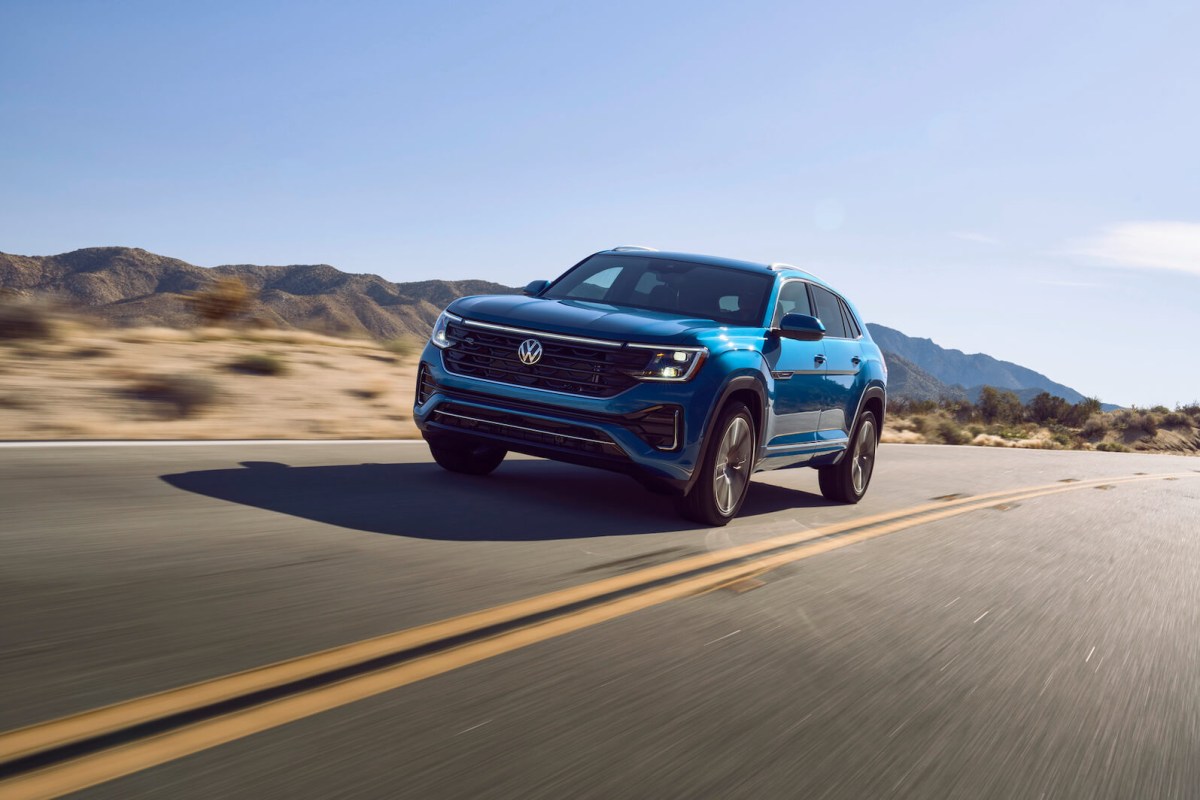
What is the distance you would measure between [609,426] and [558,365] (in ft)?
1.66

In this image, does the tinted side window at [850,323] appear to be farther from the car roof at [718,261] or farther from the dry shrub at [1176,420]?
the dry shrub at [1176,420]

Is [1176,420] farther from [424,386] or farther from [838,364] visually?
[424,386]

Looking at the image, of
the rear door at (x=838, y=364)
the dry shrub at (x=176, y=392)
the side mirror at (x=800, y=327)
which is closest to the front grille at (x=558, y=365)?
the side mirror at (x=800, y=327)

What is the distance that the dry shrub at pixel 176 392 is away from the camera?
10.7m

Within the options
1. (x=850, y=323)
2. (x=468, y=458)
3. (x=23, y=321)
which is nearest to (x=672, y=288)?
(x=468, y=458)

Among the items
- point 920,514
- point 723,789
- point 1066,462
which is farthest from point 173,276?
point 723,789

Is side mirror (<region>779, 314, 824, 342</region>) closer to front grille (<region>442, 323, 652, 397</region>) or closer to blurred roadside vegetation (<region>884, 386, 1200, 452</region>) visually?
front grille (<region>442, 323, 652, 397</region>)

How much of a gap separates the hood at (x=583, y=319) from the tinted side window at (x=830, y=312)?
1.93 metres

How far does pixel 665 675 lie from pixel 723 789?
1.01 meters

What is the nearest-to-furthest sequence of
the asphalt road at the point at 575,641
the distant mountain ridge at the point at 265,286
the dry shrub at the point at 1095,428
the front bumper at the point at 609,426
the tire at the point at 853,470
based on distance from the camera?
1. the asphalt road at the point at 575,641
2. the front bumper at the point at 609,426
3. the tire at the point at 853,470
4. the dry shrub at the point at 1095,428
5. the distant mountain ridge at the point at 265,286

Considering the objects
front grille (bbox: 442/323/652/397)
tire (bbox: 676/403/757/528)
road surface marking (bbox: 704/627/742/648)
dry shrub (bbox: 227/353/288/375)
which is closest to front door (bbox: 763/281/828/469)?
tire (bbox: 676/403/757/528)

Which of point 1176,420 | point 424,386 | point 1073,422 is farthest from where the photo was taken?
point 1073,422

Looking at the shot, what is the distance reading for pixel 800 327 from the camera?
314 inches

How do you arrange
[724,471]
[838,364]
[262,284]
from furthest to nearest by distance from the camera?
[262,284]
[838,364]
[724,471]
